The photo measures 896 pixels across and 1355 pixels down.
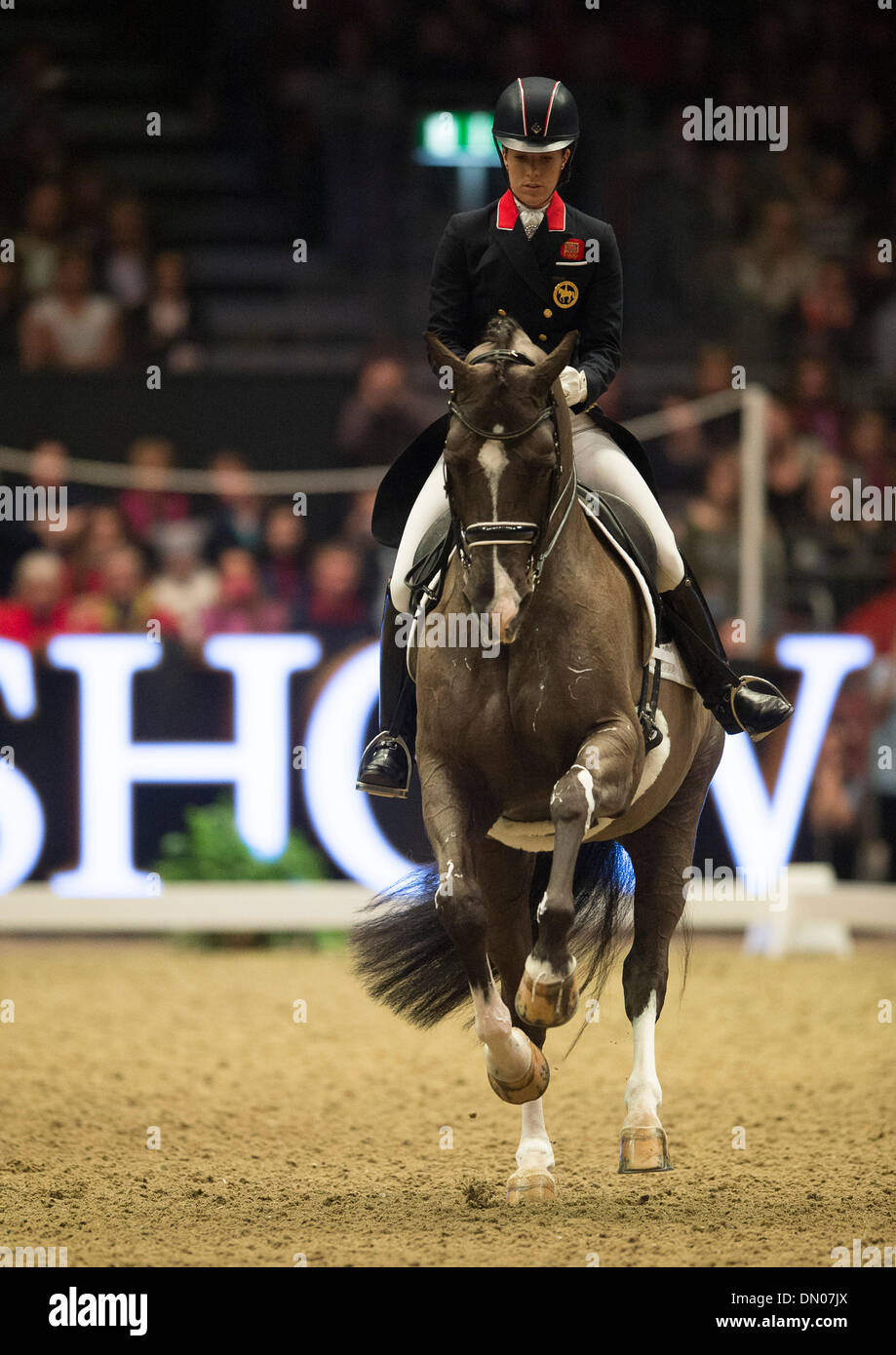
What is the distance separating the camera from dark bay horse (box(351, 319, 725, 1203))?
464 cm

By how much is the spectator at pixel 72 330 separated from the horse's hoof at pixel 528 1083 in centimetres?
903

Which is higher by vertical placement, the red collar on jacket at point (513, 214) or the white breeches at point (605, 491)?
the red collar on jacket at point (513, 214)

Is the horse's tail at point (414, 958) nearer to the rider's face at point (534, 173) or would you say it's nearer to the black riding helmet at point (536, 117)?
the rider's face at point (534, 173)

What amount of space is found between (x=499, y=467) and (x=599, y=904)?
198cm

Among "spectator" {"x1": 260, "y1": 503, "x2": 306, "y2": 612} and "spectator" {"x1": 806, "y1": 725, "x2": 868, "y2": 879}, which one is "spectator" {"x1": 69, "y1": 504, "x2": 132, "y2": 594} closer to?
"spectator" {"x1": 260, "y1": 503, "x2": 306, "y2": 612}

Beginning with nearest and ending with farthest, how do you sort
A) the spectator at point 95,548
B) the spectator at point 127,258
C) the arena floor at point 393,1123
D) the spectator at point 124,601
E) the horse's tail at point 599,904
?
the arena floor at point 393,1123 < the horse's tail at point 599,904 < the spectator at point 124,601 < the spectator at point 95,548 < the spectator at point 127,258

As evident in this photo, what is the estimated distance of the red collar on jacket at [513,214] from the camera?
5.31 meters

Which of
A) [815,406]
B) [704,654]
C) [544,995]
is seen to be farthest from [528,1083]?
[815,406]

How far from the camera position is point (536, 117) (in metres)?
5.11

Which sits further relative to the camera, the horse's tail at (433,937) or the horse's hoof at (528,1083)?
the horse's tail at (433,937)

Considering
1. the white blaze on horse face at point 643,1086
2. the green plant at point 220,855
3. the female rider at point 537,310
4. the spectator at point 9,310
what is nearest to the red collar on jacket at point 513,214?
the female rider at point 537,310

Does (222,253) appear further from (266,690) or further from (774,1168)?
(774,1168)

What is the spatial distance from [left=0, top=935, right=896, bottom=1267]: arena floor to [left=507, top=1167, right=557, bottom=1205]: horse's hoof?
2.1 inches

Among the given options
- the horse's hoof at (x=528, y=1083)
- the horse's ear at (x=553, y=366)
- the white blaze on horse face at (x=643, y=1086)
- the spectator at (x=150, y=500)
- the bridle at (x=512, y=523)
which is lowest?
the white blaze on horse face at (x=643, y=1086)
